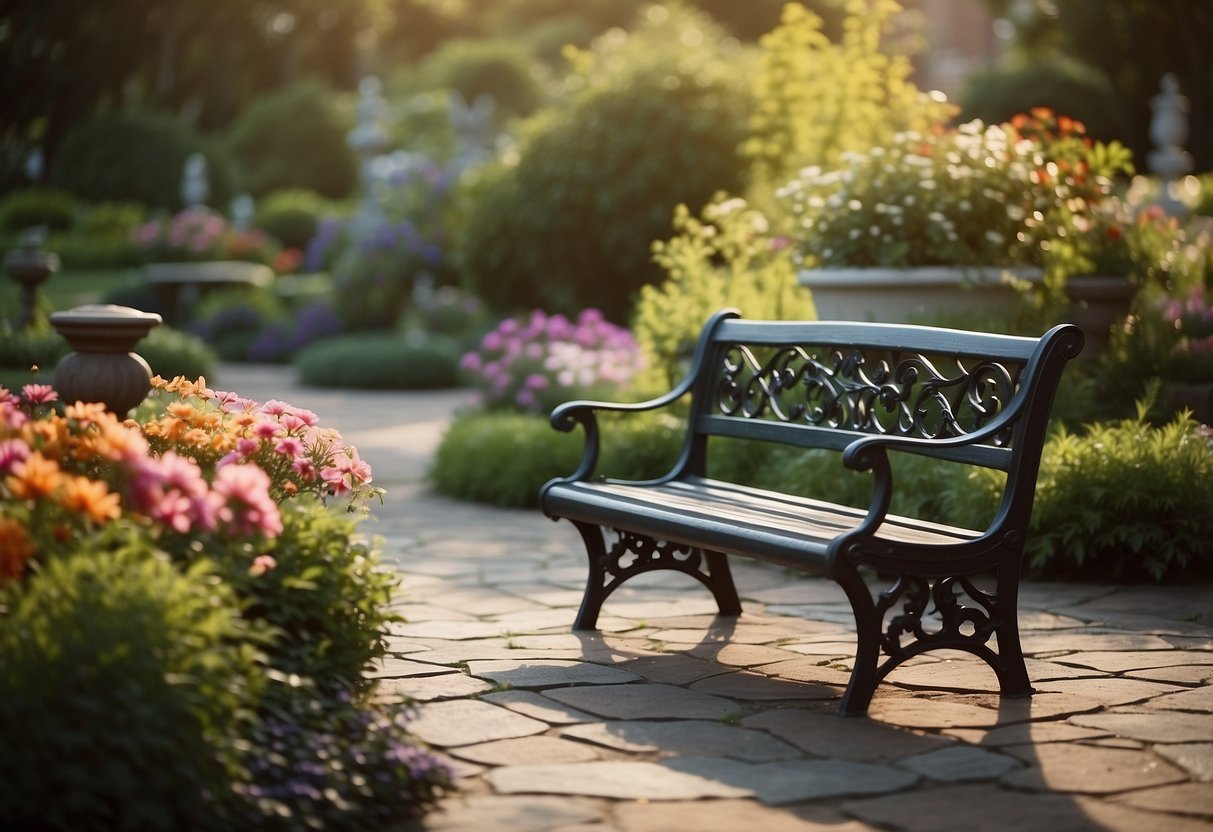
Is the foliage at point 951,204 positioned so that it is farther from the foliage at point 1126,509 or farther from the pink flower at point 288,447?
the pink flower at point 288,447

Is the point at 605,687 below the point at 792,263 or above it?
below

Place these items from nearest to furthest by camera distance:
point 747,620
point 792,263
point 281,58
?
point 747,620
point 792,263
point 281,58

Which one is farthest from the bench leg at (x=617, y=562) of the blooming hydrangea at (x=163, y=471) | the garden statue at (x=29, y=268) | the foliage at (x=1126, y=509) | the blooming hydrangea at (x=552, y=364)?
the garden statue at (x=29, y=268)

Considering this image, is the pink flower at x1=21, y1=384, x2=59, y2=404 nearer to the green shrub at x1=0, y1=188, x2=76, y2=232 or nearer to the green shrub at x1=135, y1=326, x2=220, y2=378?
the green shrub at x1=135, y1=326, x2=220, y2=378

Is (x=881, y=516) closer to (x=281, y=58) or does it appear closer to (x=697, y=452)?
(x=697, y=452)

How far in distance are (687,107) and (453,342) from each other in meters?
4.45

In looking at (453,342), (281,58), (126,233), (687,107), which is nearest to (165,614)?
(687,107)

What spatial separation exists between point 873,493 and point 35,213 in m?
27.4

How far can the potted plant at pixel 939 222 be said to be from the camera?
7.15 m

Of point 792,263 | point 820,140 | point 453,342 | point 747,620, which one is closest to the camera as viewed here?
point 747,620

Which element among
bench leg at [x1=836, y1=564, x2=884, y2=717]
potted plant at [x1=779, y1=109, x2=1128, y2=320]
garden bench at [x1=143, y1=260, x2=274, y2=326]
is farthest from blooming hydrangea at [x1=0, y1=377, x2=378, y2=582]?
garden bench at [x1=143, y1=260, x2=274, y2=326]

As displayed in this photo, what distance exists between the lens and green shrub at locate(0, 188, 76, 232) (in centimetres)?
2856

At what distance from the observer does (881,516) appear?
378cm

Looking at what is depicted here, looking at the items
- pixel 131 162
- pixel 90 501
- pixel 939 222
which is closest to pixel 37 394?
pixel 90 501
